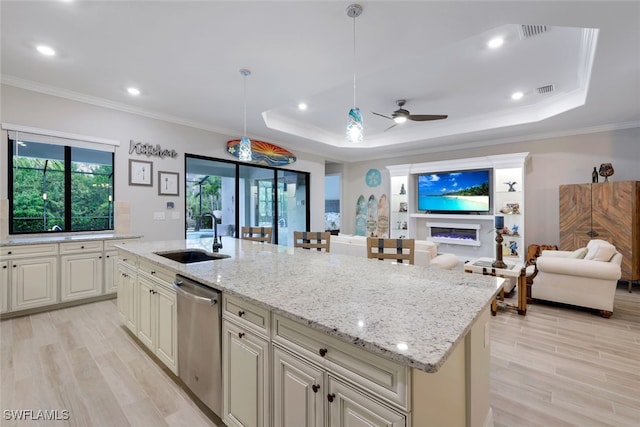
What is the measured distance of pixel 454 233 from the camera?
671 cm

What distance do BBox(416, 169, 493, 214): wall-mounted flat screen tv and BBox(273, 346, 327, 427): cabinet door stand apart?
20.6 ft

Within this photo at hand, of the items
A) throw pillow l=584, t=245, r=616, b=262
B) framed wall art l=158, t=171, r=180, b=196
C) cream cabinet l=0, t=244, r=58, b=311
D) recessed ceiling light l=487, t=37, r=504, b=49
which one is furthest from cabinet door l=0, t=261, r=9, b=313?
throw pillow l=584, t=245, r=616, b=262

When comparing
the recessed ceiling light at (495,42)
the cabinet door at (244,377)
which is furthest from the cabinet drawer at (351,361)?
the recessed ceiling light at (495,42)

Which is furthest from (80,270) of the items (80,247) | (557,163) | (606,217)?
(557,163)

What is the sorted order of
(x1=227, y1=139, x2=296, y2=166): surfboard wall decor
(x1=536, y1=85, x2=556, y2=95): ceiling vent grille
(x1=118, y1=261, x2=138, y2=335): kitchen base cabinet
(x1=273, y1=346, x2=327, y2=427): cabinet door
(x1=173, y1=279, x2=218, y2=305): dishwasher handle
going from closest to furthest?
(x1=273, y1=346, x2=327, y2=427): cabinet door → (x1=173, y1=279, x2=218, y2=305): dishwasher handle → (x1=118, y1=261, x2=138, y2=335): kitchen base cabinet → (x1=536, y1=85, x2=556, y2=95): ceiling vent grille → (x1=227, y1=139, x2=296, y2=166): surfboard wall decor

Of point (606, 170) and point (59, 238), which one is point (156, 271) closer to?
point (59, 238)

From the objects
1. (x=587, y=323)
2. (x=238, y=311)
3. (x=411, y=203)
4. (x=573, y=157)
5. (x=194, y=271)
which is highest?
(x=573, y=157)

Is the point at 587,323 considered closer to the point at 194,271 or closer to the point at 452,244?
the point at 452,244

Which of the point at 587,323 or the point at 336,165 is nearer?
the point at 587,323

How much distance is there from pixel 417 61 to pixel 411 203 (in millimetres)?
4418

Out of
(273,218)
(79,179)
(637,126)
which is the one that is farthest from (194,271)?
(637,126)

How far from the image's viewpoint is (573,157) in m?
5.45

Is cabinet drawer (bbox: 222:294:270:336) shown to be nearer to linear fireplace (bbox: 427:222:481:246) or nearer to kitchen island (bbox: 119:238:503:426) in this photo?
kitchen island (bbox: 119:238:503:426)

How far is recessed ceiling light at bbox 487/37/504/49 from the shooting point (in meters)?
2.90
